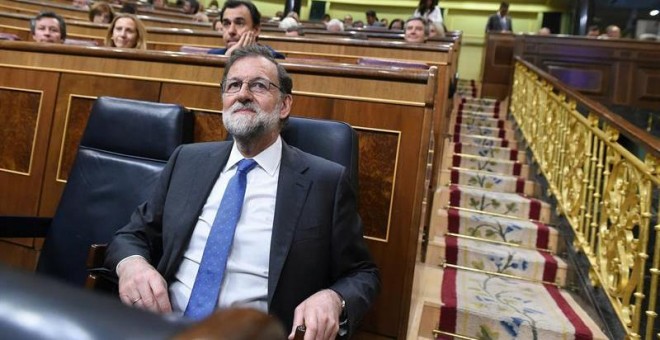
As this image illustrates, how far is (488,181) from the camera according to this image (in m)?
2.47

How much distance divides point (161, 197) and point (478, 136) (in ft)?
8.47

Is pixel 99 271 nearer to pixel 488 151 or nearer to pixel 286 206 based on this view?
pixel 286 206

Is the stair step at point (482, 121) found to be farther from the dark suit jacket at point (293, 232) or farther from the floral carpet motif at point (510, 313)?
the dark suit jacket at point (293, 232)

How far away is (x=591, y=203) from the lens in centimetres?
179

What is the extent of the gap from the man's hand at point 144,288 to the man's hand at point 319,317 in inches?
9.4

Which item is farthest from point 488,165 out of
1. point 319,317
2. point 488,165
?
point 319,317

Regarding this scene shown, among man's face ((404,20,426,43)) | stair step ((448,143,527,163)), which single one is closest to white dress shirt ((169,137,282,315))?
stair step ((448,143,527,163))

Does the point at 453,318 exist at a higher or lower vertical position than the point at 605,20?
lower

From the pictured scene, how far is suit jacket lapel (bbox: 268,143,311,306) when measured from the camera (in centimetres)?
84

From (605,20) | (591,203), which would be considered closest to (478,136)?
(591,203)

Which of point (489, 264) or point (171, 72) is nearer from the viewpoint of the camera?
point (171, 72)

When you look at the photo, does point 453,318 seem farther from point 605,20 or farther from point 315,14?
point 315,14

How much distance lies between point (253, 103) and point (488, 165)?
2055mm

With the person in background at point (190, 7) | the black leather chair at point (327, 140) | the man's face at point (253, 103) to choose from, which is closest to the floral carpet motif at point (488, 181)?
the black leather chair at point (327, 140)
